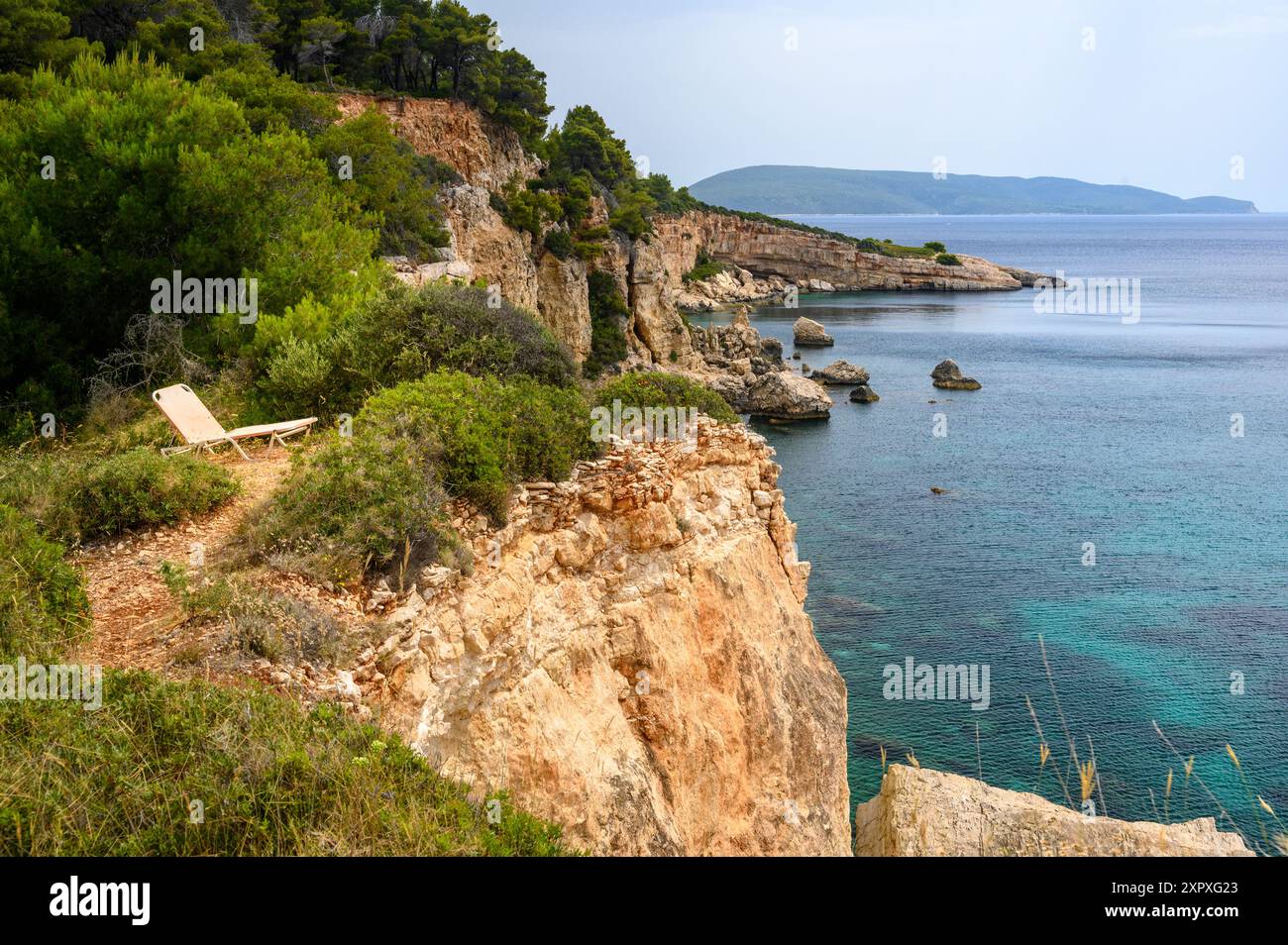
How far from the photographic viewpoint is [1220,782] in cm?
1909

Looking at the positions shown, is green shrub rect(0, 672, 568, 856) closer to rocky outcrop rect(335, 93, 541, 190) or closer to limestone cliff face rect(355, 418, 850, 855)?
limestone cliff face rect(355, 418, 850, 855)

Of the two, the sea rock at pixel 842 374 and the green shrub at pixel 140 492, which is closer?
the green shrub at pixel 140 492

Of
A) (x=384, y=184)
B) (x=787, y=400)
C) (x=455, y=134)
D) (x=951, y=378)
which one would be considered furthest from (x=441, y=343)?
(x=951, y=378)

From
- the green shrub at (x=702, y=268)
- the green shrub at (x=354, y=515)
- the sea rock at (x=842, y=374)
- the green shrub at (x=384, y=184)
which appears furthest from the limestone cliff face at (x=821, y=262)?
the green shrub at (x=354, y=515)

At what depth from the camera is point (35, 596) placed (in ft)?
22.2

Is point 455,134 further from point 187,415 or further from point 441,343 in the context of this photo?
point 187,415

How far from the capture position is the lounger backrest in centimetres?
1063

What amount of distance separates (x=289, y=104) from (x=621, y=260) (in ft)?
88.0

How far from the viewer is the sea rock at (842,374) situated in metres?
59.5

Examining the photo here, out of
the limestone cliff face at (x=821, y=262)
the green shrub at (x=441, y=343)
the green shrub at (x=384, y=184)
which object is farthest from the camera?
the limestone cliff face at (x=821, y=262)

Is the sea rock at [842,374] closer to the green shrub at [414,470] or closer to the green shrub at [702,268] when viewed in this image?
the green shrub at [702,268]

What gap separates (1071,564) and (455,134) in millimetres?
32697

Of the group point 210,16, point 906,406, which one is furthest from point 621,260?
point 210,16

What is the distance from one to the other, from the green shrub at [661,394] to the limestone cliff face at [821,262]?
107 m
